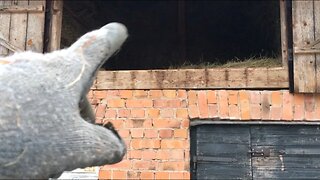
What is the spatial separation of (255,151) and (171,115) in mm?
915

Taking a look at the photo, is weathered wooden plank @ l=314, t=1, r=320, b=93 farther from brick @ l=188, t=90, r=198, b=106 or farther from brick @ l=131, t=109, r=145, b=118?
brick @ l=131, t=109, r=145, b=118

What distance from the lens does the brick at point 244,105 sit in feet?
14.5

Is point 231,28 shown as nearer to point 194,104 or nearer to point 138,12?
point 138,12

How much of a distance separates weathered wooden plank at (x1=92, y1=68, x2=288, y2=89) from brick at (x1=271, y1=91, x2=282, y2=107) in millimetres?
68

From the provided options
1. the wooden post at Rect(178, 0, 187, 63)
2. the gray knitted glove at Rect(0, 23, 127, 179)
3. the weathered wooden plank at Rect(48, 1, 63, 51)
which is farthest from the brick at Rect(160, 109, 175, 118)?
the wooden post at Rect(178, 0, 187, 63)

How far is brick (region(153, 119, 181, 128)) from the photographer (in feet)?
14.8

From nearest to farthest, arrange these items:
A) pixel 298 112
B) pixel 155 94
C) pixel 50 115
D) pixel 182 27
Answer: pixel 50 115
pixel 298 112
pixel 155 94
pixel 182 27

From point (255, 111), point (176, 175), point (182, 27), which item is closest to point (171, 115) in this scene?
point (176, 175)

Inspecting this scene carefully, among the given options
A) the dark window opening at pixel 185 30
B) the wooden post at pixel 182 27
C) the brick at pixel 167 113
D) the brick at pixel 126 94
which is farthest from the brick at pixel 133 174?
the wooden post at pixel 182 27

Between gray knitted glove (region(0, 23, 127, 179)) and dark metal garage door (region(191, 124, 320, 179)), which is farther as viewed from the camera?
dark metal garage door (region(191, 124, 320, 179))

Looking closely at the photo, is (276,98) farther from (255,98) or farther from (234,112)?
(234,112)

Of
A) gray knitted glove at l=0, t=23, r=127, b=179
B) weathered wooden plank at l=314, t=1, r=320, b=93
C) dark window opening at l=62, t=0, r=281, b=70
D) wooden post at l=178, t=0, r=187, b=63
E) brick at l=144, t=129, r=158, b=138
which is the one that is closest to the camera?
gray knitted glove at l=0, t=23, r=127, b=179

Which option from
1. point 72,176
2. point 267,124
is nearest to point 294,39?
point 267,124

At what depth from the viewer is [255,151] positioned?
4.46 metres
